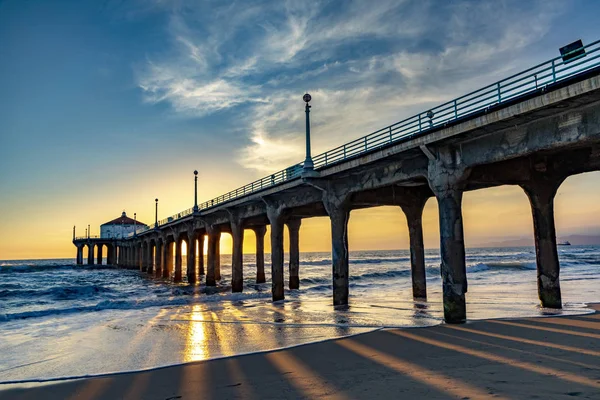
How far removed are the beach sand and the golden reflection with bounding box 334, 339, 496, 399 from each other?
2 centimetres

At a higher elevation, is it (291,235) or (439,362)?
(291,235)

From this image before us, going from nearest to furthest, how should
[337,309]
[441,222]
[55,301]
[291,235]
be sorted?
1. [441,222]
2. [337,309]
3. [55,301]
4. [291,235]

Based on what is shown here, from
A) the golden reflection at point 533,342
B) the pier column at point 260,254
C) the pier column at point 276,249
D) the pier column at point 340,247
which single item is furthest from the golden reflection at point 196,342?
the pier column at point 260,254

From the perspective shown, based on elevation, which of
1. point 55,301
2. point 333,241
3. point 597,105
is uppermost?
point 597,105

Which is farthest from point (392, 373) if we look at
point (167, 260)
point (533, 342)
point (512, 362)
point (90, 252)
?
point (90, 252)

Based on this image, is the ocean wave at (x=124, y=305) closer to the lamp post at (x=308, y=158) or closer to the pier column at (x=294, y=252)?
the pier column at (x=294, y=252)

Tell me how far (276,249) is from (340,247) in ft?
22.1

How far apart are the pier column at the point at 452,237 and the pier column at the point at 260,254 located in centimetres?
2849

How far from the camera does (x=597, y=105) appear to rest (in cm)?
1037

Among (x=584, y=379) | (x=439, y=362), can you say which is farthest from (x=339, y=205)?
(x=584, y=379)

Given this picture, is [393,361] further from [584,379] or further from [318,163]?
[318,163]

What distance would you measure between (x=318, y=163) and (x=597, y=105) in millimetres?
13155

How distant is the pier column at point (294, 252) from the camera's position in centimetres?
3494

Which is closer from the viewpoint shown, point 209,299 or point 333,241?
point 333,241
